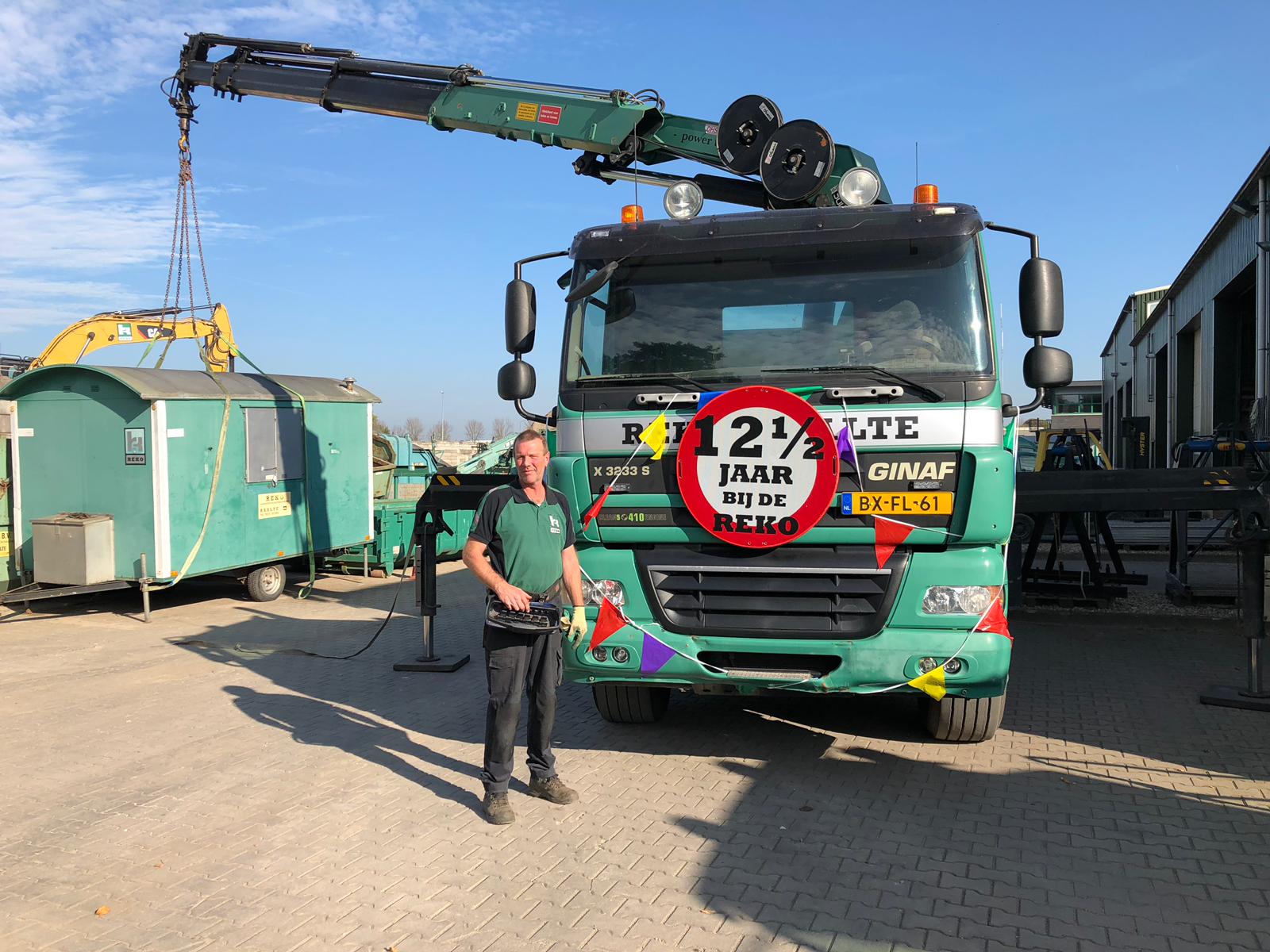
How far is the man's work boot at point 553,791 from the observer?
16.2 ft

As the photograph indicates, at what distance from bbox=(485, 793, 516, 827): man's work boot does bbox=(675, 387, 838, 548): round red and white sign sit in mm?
1697

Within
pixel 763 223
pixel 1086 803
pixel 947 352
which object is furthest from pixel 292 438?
pixel 1086 803

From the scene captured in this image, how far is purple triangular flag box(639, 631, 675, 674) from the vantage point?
516 cm

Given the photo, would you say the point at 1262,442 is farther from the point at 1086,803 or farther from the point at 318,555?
the point at 318,555

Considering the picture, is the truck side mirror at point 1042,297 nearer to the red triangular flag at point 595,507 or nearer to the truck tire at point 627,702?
the red triangular flag at point 595,507

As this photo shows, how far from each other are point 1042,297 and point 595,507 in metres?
2.70

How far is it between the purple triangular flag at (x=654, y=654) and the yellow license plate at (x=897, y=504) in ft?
3.86

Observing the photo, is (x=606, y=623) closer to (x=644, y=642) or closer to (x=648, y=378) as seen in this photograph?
(x=644, y=642)

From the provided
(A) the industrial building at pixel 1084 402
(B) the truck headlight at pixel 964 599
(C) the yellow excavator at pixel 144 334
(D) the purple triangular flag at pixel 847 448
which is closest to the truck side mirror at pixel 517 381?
(D) the purple triangular flag at pixel 847 448

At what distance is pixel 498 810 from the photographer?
15.3ft

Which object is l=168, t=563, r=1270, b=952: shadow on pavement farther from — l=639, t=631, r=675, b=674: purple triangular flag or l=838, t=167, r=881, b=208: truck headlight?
l=838, t=167, r=881, b=208: truck headlight

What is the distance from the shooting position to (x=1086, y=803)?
4895 mm

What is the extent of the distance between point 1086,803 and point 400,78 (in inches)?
398

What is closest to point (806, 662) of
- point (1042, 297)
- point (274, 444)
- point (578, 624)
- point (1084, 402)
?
point (578, 624)
